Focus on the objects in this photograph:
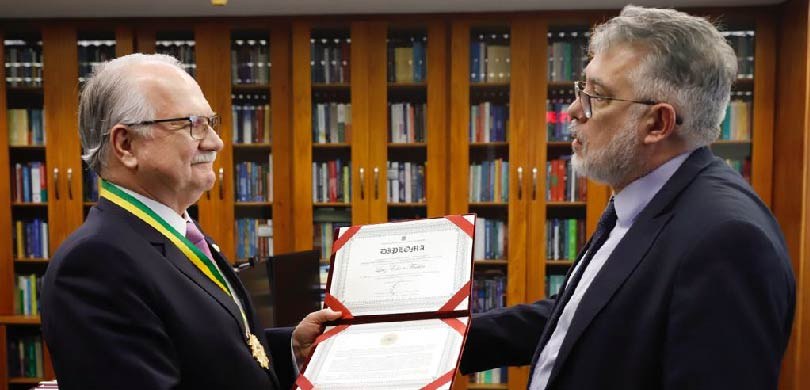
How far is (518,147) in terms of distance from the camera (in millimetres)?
4207

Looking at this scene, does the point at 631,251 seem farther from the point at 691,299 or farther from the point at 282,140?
the point at 282,140

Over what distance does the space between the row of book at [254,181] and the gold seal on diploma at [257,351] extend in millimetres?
3017

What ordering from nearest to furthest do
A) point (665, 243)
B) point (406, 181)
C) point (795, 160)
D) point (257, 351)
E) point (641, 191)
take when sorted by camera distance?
point (665, 243)
point (641, 191)
point (257, 351)
point (795, 160)
point (406, 181)

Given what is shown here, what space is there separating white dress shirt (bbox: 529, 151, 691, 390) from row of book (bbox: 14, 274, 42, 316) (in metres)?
4.15

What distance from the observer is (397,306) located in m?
1.42

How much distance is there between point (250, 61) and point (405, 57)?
3.44 feet

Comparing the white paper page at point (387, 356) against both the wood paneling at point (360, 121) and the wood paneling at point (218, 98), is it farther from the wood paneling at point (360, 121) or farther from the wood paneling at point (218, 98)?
the wood paneling at point (218, 98)

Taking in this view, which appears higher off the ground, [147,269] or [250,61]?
[250,61]

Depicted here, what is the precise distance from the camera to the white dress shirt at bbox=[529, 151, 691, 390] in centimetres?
129

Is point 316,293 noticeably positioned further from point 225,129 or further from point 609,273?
point 609,273

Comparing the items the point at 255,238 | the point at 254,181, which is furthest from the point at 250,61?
the point at 255,238

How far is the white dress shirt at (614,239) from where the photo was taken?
129 centimetres

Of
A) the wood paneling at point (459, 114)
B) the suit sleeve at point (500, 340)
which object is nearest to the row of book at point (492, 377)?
the wood paneling at point (459, 114)

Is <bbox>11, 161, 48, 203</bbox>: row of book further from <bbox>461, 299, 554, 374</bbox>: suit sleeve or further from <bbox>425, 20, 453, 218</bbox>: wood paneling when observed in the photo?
<bbox>461, 299, 554, 374</bbox>: suit sleeve
